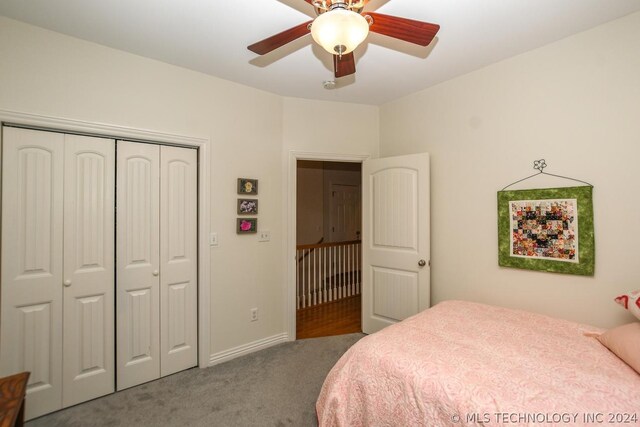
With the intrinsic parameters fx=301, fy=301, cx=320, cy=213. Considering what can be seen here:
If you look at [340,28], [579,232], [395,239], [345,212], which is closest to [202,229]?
[395,239]

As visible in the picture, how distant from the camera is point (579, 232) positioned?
6.69ft

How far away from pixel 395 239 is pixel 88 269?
2602mm

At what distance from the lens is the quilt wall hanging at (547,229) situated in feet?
6.62

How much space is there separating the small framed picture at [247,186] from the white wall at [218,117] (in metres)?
0.06

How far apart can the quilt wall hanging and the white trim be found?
2199 millimetres

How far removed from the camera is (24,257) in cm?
193

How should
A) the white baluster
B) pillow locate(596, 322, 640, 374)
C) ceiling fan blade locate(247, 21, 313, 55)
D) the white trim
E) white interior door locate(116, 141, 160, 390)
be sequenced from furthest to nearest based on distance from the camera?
the white baluster, the white trim, white interior door locate(116, 141, 160, 390), ceiling fan blade locate(247, 21, 313, 55), pillow locate(596, 322, 640, 374)

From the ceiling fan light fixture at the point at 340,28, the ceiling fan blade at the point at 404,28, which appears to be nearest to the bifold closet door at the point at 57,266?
the ceiling fan light fixture at the point at 340,28

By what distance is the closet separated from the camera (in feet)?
6.31

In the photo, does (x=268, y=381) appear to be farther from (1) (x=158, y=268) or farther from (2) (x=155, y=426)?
(1) (x=158, y=268)

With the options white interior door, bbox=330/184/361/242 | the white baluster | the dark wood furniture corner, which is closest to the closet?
the dark wood furniture corner

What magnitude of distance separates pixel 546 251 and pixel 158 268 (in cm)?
297

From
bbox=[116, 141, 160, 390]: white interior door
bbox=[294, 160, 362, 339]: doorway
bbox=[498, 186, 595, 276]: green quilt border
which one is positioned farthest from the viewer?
bbox=[294, 160, 362, 339]: doorway

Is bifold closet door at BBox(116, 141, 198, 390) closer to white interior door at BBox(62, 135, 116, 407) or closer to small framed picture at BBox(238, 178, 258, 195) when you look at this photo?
white interior door at BBox(62, 135, 116, 407)
